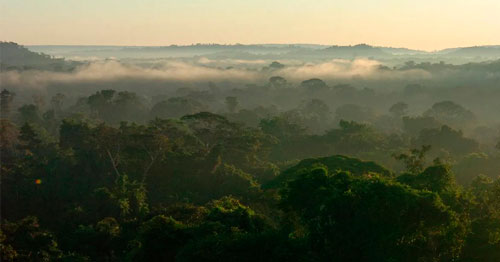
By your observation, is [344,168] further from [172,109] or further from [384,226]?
[172,109]

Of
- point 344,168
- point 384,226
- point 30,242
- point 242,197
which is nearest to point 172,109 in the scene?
point 242,197

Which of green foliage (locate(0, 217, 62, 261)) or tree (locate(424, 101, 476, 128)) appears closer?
green foliage (locate(0, 217, 62, 261))

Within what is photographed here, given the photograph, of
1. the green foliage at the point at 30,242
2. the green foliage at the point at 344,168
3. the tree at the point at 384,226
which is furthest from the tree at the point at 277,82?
the tree at the point at 384,226

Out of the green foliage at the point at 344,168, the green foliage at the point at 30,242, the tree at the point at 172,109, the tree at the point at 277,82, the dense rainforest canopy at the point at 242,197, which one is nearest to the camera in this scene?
the dense rainforest canopy at the point at 242,197

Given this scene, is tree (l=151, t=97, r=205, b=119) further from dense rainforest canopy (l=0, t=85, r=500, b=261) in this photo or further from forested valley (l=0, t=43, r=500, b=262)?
dense rainforest canopy (l=0, t=85, r=500, b=261)

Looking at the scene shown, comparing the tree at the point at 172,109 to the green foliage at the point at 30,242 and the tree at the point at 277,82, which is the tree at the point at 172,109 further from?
the green foliage at the point at 30,242

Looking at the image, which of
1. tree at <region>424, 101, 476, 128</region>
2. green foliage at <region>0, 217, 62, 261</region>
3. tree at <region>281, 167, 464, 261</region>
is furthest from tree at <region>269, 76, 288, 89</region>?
tree at <region>281, 167, 464, 261</region>

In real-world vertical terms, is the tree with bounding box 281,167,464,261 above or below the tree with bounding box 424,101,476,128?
above

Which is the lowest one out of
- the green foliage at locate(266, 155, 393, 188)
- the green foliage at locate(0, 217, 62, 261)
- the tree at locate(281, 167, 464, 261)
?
the green foliage at locate(0, 217, 62, 261)

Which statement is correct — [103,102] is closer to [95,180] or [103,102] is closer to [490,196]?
[95,180]

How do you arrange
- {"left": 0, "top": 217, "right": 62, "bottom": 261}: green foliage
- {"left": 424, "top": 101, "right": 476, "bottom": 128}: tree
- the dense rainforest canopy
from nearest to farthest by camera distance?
the dense rainforest canopy → {"left": 0, "top": 217, "right": 62, "bottom": 261}: green foliage → {"left": 424, "top": 101, "right": 476, "bottom": 128}: tree

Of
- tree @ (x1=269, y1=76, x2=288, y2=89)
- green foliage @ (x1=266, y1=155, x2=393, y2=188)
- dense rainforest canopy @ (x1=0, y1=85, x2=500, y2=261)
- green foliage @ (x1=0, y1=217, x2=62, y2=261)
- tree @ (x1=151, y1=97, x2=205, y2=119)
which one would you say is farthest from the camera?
tree @ (x1=269, y1=76, x2=288, y2=89)
